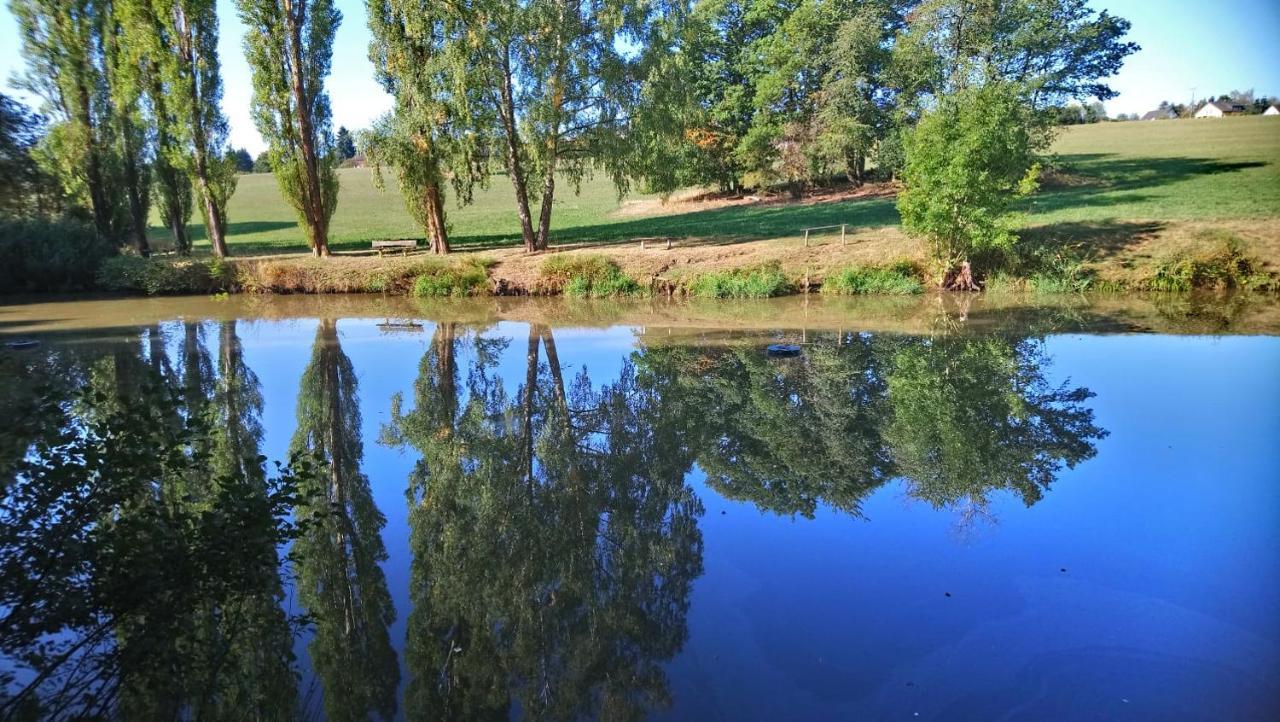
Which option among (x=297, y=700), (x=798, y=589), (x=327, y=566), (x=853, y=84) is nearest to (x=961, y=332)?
(x=798, y=589)

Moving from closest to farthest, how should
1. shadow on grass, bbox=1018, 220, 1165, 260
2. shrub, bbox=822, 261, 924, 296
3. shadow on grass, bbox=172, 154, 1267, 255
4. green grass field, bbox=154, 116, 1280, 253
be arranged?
shadow on grass, bbox=1018, 220, 1165, 260
shrub, bbox=822, 261, 924, 296
green grass field, bbox=154, 116, 1280, 253
shadow on grass, bbox=172, 154, 1267, 255

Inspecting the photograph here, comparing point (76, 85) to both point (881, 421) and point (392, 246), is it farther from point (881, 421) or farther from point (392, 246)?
point (881, 421)

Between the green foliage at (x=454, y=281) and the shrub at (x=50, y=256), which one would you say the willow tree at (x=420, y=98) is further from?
the shrub at (x=50, y=256)

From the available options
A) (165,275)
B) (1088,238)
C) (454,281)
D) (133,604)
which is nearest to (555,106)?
(454,281)

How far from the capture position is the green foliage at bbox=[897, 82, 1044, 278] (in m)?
18.4

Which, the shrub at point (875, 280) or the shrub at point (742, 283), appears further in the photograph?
the shrub at point (742, 283)

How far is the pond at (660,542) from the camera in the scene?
14.9 feet

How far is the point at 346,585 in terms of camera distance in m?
6.00

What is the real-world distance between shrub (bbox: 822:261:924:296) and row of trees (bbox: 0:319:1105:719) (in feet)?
22.0

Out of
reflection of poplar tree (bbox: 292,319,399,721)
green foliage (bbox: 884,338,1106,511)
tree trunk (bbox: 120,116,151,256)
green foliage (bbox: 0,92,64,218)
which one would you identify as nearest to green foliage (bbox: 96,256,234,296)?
tree trunk (bbox: 120,116,151,256)

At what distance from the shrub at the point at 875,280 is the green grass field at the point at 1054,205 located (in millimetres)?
5335

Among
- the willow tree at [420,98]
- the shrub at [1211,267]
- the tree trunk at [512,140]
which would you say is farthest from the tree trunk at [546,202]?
the shrub at [1211,267]

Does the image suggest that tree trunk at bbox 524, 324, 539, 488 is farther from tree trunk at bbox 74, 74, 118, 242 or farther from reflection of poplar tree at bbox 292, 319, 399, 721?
tree trunk at bbox 74, 74, 118, 242

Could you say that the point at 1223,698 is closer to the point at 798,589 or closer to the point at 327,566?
the point at 798,589
